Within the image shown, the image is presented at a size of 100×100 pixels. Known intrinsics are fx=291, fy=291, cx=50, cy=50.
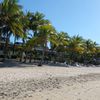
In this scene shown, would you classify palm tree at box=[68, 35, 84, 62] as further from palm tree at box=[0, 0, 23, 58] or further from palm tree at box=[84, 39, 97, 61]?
palm tree at box=[0, 0, 23, 58]

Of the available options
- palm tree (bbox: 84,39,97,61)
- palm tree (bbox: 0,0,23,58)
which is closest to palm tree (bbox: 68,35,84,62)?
palm tree (bbox: 84,39,97,61)

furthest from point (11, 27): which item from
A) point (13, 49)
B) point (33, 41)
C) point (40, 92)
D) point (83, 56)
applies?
point (83, 56)

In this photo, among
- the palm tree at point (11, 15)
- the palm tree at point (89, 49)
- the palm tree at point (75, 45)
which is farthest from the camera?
the palm tree at point (89, 49)

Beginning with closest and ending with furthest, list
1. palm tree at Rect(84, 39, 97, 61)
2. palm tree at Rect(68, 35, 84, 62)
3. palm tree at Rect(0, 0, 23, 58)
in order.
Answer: palm tree at Rect(0, 0, 23, 58) → palm tree at Rect(68, 35, 84, 62) → palm tree at Rect(84, 39, 97, 61)

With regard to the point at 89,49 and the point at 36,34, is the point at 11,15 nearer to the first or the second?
the point at 36,34

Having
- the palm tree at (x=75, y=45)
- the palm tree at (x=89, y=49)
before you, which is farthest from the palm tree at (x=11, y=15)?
the palm tree at (x=89, y=49)

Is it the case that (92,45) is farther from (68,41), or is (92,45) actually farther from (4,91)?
(4,91)

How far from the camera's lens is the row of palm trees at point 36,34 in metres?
37.8

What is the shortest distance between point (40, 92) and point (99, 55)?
6986cm

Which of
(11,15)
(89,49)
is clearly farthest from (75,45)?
(11,15)

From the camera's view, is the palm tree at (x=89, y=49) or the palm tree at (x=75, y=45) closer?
the palm tree at (x=75, y=45)

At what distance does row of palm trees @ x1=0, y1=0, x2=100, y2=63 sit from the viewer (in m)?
37.8

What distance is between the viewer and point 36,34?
157 feet

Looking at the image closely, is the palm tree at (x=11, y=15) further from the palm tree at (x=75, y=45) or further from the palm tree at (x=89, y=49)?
the palm tree at (x=89, y=49)
